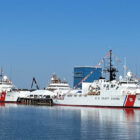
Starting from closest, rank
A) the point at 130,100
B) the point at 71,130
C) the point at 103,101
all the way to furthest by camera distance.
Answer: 1. the point at 71,130
2. the point at 130,100
3. the point at 103,101

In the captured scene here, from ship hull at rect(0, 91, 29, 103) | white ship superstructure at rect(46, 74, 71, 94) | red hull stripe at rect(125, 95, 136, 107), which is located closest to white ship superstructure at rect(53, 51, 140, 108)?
red hull stripe at rect(125, 95, 136, 107)

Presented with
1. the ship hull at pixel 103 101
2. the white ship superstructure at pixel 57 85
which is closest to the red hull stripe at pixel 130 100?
the ship hull at pixel 103 101

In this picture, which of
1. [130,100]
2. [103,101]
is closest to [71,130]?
[130,100]

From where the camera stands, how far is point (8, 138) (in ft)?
129

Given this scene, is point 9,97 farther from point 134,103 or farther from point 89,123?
point 89,123

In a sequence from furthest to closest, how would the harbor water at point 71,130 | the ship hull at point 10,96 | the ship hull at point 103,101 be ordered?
the ship hull at point 10,96 → the ship hull at point 103,101 → the harbor water at point 71,130

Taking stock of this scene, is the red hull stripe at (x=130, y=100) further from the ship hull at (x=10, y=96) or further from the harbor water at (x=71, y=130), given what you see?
the ship hull at (x=10, y=96)

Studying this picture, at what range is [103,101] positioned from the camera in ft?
281

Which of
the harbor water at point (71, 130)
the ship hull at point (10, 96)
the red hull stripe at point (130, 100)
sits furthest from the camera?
the ship hull at point (10, 96)

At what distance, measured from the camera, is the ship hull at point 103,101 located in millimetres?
81688

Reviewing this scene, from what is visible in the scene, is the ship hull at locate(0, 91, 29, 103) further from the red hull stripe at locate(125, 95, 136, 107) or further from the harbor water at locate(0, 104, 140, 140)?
the harbor water at locate(0, 104, 140, 140)

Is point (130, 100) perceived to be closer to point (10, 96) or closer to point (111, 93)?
point (111, 93)

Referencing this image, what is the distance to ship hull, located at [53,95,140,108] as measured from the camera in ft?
268

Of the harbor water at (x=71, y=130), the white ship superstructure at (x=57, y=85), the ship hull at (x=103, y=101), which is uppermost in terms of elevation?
the white ship superstructure at (x=57, y=85)
